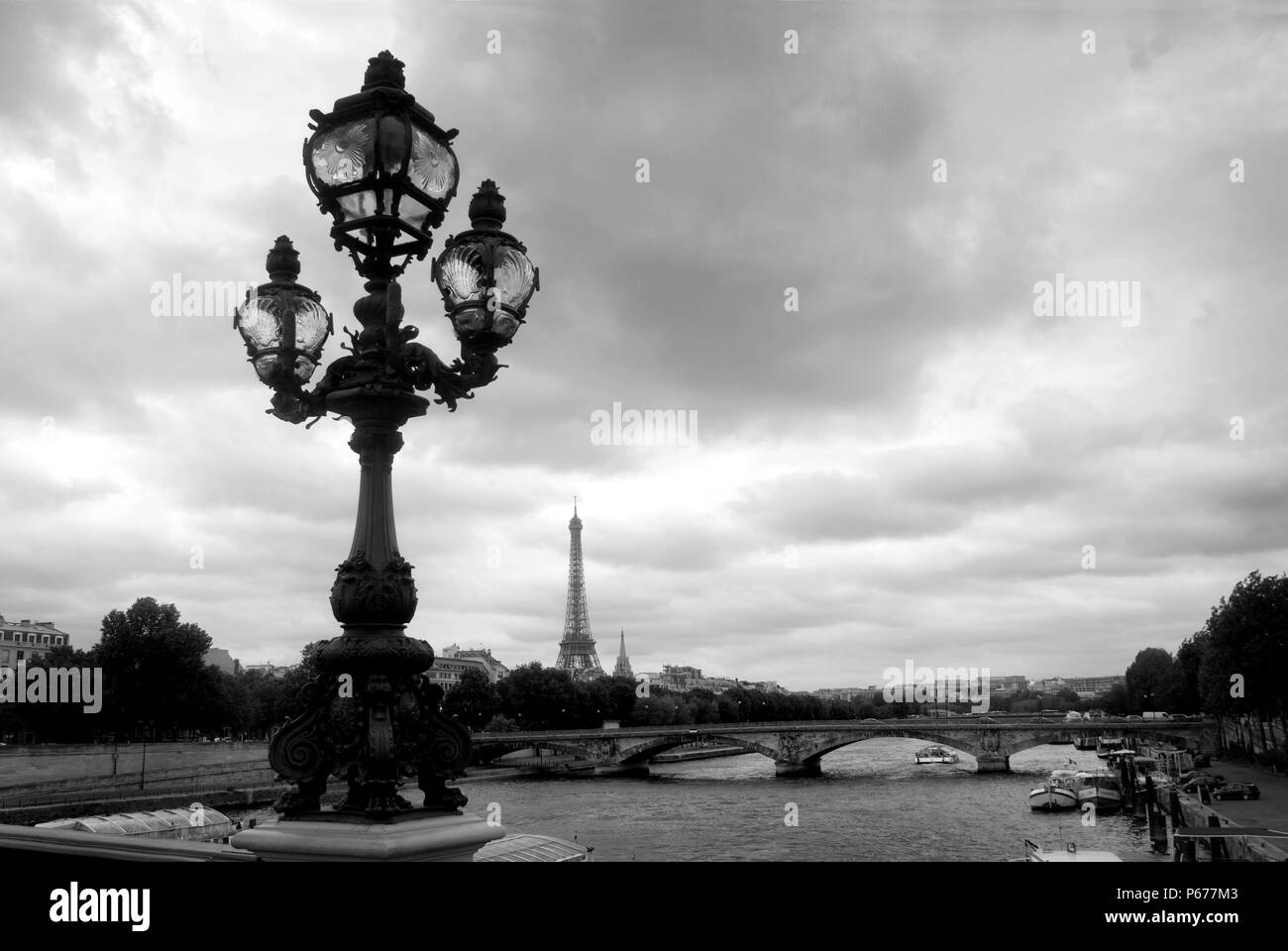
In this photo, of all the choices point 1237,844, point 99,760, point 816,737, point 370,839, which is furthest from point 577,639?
point 370,839

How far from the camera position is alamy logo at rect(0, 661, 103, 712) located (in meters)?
55.8

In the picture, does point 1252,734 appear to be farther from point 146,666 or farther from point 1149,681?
point 146,666

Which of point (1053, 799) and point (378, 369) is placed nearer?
point (378, 369)

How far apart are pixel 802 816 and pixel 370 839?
42836mm

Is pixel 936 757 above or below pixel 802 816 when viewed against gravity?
below

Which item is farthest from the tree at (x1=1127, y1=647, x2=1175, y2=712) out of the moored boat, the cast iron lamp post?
the cast iron lamp post

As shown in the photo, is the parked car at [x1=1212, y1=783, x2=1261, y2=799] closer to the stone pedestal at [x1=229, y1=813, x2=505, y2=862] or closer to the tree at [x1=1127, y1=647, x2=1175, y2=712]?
the stone pedestal at [x1=229, y1=813, x2=505, y2=862]

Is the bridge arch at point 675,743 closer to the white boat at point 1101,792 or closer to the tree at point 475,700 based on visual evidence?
the tree at point 475,700

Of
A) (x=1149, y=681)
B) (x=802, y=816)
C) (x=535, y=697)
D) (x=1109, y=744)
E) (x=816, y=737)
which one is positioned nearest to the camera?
(x=802, y=816)
